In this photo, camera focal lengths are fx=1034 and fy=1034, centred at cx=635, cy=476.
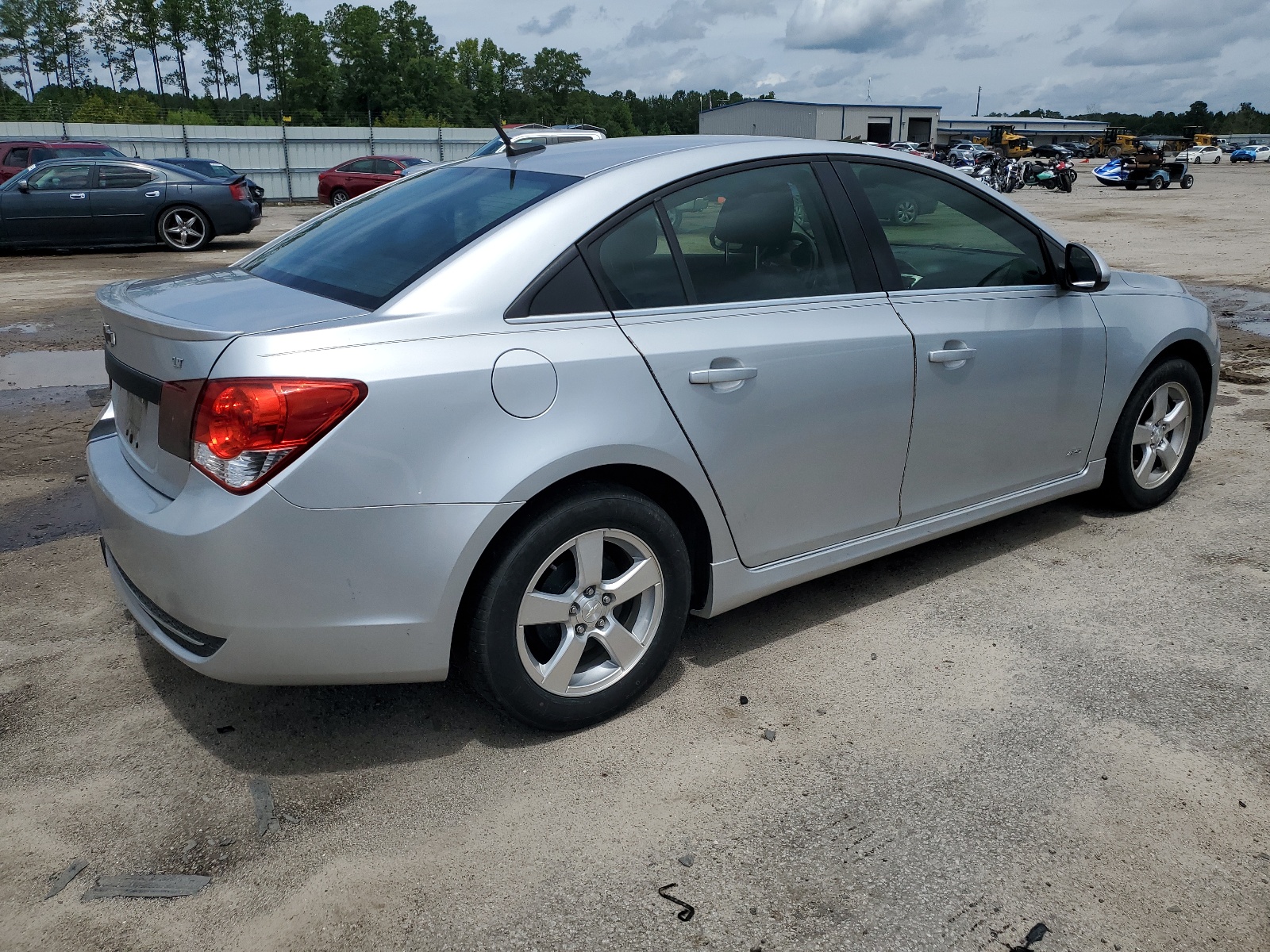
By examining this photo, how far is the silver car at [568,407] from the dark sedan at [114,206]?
14196mm

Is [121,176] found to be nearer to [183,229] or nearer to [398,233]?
[183,229]

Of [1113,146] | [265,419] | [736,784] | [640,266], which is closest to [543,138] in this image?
[640,266]

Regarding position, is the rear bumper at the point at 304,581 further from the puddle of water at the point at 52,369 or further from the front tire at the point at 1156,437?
the puddle of water at the point at 52,369

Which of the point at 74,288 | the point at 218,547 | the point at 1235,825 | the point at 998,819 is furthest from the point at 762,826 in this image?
the point at 74,288

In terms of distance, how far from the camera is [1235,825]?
2564 mm

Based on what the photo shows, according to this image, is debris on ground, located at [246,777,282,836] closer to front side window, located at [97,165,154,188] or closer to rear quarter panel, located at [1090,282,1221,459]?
rear quarter panel, located at [1090,282,1221,459]

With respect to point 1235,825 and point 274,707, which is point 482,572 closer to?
point 274,707

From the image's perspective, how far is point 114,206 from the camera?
1577cm

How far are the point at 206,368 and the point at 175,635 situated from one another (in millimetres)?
719

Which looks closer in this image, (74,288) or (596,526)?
(596,526)

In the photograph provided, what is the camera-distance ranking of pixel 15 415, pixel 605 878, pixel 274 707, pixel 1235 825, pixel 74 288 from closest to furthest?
pixel 605 878, pixel 1235 825, pixel 274 707, pixel 15 415, pixel 74 288

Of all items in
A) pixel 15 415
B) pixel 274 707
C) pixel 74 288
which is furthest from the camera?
pixel 74 288

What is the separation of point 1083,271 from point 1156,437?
41.3 inches

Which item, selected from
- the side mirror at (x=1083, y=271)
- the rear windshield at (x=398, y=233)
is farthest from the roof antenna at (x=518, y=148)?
the side mirror at (x=1083, y=271)
